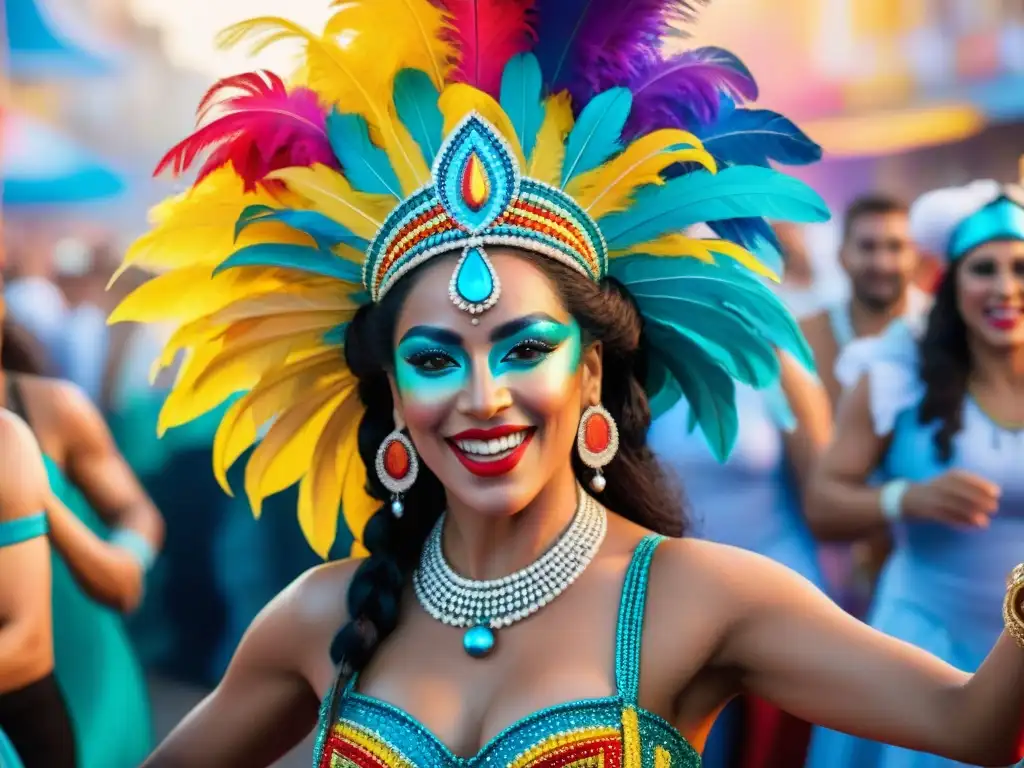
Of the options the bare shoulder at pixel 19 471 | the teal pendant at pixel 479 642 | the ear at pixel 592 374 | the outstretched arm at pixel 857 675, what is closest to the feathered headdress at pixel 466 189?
the ear at pixel 592 374

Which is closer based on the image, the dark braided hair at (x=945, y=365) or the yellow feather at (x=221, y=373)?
the yellow feather at (x=221, y=373)

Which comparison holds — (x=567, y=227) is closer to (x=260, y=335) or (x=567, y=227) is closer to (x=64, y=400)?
(x=260, y=335)

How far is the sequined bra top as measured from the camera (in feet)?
4.79

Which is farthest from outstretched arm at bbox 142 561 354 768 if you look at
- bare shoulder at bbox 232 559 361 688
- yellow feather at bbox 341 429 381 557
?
yellow feather at bbox 341 429 381 557

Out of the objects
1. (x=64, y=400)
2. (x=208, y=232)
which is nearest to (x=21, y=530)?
(x=64, y=400)

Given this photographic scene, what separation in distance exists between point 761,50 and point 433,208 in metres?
1.38

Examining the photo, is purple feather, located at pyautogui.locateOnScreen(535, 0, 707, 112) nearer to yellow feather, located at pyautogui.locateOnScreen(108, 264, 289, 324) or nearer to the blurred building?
yellow feather, located at pyautogui.locateOnScreen(108, 264, 289, 324)

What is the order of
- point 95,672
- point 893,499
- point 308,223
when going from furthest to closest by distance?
point 95,672
point 893,499
point 308,223

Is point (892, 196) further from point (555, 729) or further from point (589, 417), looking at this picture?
point (555, 729)

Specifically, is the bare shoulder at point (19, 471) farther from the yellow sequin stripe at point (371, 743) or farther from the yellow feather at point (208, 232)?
the yellow sequin stripe at point (371, 743)

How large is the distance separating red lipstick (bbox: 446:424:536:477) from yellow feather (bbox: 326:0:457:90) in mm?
510

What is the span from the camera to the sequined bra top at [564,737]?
1460 millimetres

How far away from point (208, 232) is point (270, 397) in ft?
0.85

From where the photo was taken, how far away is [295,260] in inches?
66.8
